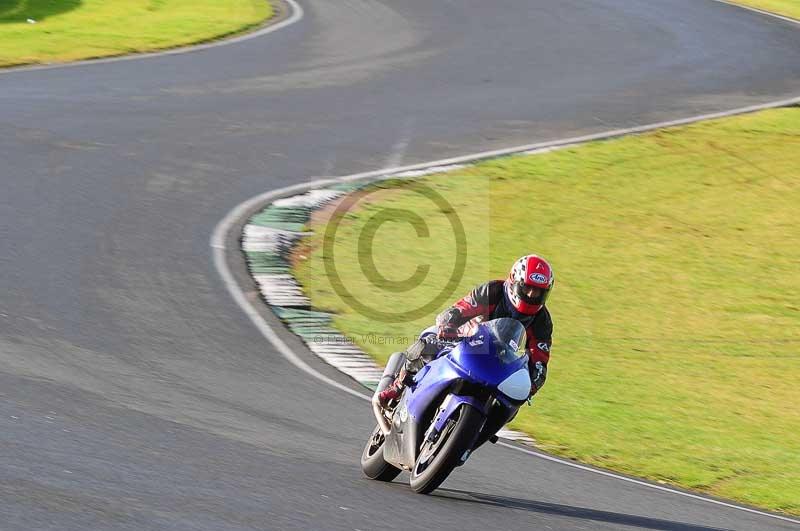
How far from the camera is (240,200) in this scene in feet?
49.0

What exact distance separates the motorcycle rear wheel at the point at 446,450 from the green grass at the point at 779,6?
27.5 meters

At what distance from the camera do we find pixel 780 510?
8.61 meters

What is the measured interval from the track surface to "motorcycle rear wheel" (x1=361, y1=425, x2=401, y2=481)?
17cm

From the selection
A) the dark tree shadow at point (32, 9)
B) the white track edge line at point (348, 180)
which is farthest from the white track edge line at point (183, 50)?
the white track edge line at point (348, 180)

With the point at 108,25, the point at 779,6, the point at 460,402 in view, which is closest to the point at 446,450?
the point at 460,402

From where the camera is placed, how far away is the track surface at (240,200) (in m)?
6.59

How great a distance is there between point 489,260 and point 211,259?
3.70 metres

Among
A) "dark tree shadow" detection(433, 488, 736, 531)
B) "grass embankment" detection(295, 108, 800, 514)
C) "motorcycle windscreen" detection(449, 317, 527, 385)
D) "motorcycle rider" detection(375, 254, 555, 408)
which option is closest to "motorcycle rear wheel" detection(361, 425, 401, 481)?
"dark tree shadow" detection(433, 488, 736, 531)

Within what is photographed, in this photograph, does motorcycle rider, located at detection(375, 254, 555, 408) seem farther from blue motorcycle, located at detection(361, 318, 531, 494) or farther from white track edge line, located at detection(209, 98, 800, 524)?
white track edge line, located at detection(209, 98, 800, 524)

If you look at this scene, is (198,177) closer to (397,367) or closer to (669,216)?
(669,216)

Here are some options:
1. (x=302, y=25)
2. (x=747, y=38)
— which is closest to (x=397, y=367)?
(x=302, y=25)
